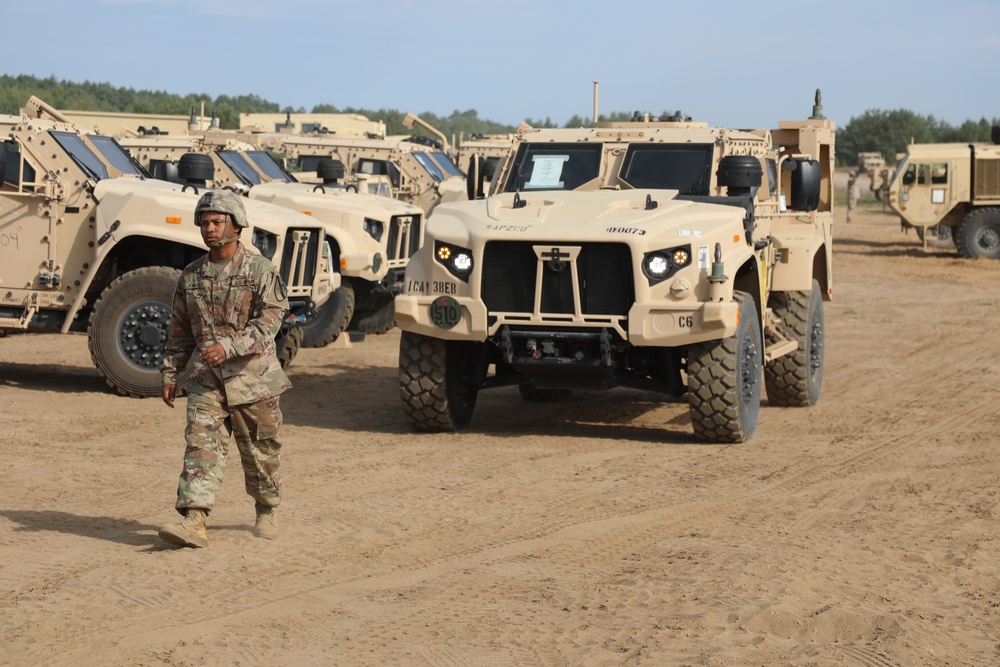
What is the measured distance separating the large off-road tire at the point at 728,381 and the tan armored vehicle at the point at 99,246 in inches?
145

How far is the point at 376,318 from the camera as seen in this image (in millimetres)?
16016

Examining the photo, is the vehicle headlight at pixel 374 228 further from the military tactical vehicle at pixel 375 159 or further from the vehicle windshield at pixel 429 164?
the vehicle windshield at pixel 429 164

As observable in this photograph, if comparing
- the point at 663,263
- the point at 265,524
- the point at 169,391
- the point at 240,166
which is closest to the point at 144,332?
the point at 663,263

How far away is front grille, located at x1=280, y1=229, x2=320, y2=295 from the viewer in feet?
39.1

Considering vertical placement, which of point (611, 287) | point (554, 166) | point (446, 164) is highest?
point (554, 166)

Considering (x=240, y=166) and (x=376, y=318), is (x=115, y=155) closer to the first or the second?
(x=240, y=166)

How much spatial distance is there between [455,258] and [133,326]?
311cm

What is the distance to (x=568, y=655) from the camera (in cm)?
523

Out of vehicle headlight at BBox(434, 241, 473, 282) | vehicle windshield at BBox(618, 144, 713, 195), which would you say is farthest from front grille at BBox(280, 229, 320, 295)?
vehicle windshield at BBox(618, 144, 713, 195)

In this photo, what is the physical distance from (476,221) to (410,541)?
2959 mm

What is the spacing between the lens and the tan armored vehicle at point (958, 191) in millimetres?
28203

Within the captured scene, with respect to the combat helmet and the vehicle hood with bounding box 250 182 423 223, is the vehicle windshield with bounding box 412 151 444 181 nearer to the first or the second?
the vehicle hood with bounding box 250 182 423 223

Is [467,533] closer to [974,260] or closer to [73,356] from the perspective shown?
[73,356]

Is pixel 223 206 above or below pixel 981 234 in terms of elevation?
above
